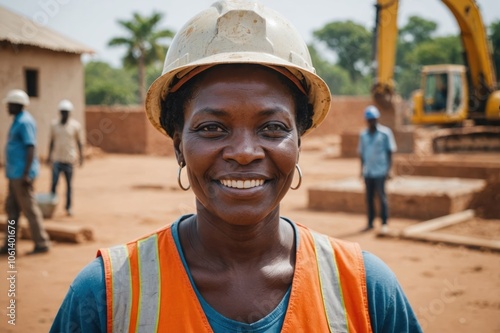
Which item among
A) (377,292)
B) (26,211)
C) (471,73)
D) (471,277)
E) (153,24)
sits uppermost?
(153,24)

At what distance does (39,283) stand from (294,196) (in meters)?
6.99

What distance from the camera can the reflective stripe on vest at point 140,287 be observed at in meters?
1.43

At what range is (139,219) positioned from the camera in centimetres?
911

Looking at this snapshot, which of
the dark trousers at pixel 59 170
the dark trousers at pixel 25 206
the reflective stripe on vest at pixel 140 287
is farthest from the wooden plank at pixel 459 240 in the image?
the reflective stripe on vest at pixel 140 287

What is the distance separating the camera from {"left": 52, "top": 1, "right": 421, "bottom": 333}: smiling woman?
147 cm

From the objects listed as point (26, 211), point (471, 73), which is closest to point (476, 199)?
point (26, 211)

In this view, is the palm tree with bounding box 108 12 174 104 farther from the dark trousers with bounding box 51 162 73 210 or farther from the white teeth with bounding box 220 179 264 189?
the white teeth with bounding box 220 179 264 189

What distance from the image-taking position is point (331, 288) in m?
1.55

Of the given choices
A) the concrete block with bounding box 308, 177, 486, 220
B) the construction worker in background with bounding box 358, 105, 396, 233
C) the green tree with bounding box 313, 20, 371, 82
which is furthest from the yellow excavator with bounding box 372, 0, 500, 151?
the green tree with bounding box 313, 20, 371, 82

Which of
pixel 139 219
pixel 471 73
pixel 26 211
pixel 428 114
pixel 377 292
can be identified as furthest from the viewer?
pixel 428 114

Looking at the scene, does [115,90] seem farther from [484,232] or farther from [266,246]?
[266,246]

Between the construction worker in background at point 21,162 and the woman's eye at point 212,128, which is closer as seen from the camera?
the woman's eye at point 212,128

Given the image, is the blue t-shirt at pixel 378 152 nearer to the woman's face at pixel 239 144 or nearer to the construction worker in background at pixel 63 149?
the construction worker in background at pixel 63 149

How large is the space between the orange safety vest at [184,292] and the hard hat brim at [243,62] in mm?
449
